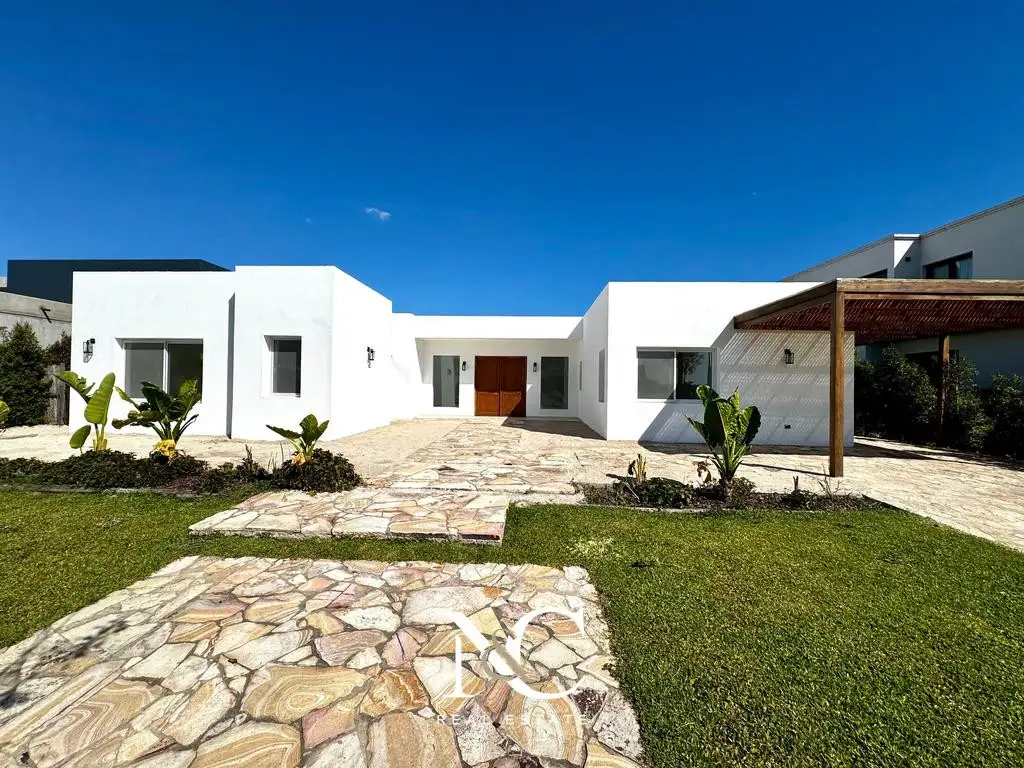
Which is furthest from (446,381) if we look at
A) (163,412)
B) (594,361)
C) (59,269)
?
(59,269)

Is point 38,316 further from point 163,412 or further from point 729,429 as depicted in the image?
point 729,429

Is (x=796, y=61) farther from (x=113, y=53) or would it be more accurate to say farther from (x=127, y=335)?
(x=127, y=335)

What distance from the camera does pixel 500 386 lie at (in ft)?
56.1

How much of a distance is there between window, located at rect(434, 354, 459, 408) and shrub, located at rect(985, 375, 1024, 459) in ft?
50.7

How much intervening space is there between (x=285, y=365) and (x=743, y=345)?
39.0 ft

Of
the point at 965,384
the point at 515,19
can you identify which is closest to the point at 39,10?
the point at 515,19

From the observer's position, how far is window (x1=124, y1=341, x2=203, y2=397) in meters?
10.9

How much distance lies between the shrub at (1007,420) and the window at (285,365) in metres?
16.5

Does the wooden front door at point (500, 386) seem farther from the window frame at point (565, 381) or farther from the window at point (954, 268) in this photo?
the window at point (954, 268)

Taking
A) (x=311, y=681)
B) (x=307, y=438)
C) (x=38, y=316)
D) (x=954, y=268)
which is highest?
(x=954, y=268)

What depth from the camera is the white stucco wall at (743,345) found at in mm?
10305

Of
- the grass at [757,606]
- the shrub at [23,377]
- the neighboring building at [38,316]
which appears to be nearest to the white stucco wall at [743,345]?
the grass at [757,606]

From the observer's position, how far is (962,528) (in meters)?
4.61

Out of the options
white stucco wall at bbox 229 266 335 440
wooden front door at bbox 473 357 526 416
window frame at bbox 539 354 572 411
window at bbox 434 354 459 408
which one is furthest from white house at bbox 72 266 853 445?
wooden front door at bbox 473 357 526 416
